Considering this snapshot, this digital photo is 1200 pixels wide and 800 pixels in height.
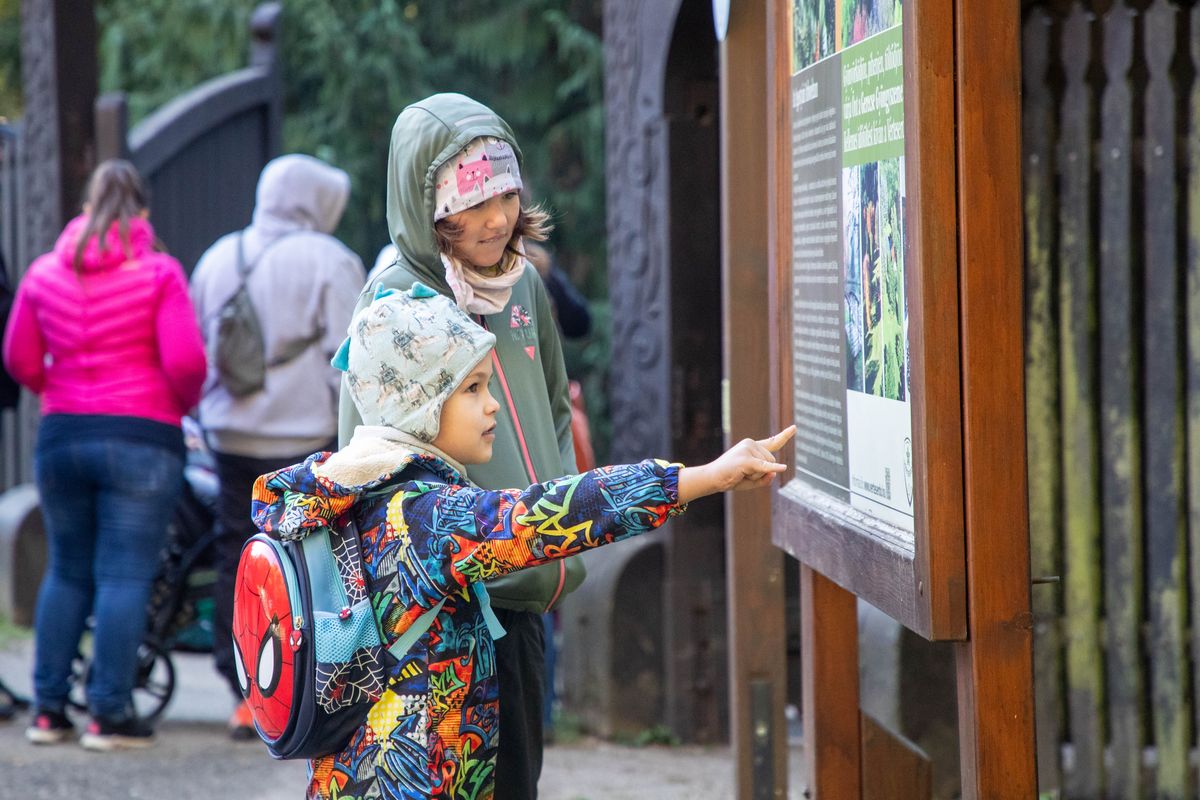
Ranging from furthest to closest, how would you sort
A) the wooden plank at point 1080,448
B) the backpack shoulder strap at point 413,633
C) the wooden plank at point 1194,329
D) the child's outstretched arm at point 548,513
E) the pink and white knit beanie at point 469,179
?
the wooden plank at point 1080,448
the wooden plank at point 1194,329
the pink and white knit beanie at point 469,179
the backpack shoulder strap at point 413,633
the child's outstretched arm at point 548,513

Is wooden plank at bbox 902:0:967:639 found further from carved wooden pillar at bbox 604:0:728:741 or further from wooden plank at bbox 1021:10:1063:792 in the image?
carved wooden pillar at bbox 604:0:728:741

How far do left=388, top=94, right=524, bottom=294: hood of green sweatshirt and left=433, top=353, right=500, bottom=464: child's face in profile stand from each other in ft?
1.17

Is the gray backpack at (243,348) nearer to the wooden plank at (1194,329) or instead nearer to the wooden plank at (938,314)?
the wooden plank at (1194,329)

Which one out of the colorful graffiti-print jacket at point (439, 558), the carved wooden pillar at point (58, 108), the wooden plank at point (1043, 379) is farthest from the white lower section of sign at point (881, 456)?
the carved wooden pillar at point (58, 108)

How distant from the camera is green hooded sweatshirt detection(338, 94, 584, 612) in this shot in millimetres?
2629

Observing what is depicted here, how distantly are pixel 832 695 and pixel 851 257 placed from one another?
2.91ft

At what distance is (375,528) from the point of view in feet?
7.71

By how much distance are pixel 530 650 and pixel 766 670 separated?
110 centimetres

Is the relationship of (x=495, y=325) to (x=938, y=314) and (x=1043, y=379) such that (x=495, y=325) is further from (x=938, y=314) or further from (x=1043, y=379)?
(x=1043, y=379)

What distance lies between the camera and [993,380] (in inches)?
82.4

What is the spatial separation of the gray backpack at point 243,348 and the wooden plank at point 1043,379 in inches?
91.8

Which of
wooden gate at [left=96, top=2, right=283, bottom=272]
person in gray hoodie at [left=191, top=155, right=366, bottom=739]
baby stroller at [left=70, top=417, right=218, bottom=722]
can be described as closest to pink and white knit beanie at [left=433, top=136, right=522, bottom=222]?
person in gray hoodie at [left=191, top=155, right=366, bottom=739]

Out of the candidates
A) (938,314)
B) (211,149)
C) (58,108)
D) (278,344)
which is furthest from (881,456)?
(211,149)

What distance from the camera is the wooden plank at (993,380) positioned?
2.08 m
